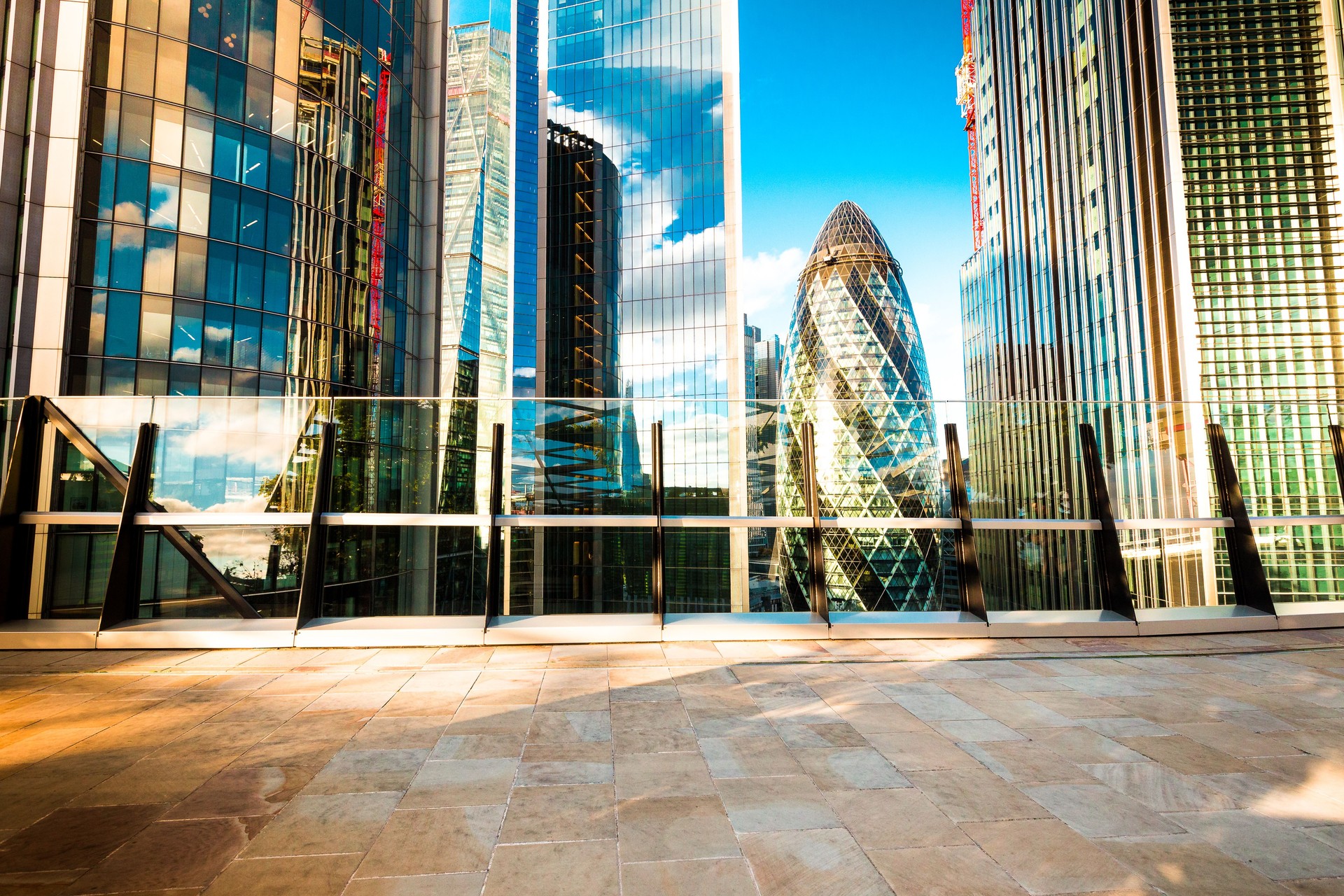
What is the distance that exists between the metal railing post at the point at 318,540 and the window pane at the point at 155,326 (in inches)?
826

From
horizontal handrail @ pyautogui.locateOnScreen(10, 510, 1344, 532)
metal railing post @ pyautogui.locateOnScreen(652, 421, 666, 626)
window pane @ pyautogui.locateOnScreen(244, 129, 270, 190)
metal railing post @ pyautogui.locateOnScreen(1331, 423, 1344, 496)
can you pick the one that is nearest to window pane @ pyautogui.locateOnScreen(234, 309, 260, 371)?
window pane @ pyautogui.locateOnScreen(244, 129, 270, 190)

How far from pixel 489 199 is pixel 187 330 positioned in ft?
337

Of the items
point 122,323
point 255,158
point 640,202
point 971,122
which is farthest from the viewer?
point 971,122

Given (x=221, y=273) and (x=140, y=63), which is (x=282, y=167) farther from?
(x=221, y=273)

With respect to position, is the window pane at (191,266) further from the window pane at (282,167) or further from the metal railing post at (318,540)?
the metal railing post at (318,540)

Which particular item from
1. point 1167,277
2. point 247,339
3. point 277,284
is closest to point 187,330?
point 247,339

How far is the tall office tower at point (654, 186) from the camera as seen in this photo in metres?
52.8

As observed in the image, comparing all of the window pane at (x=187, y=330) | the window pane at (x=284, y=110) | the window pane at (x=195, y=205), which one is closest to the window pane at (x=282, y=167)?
the window pane at (x=284, y=110)

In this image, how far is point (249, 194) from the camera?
24.0 m

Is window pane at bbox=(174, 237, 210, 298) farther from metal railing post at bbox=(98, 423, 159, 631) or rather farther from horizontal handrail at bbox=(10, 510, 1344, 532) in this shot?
metal railing post at bbox=(98, 423, 159, 631)

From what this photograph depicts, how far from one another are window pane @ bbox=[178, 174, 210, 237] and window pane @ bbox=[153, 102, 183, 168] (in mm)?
699

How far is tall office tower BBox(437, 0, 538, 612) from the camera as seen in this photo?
94.6m

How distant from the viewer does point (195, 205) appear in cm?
2250

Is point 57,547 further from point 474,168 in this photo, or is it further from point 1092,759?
point 474,168
